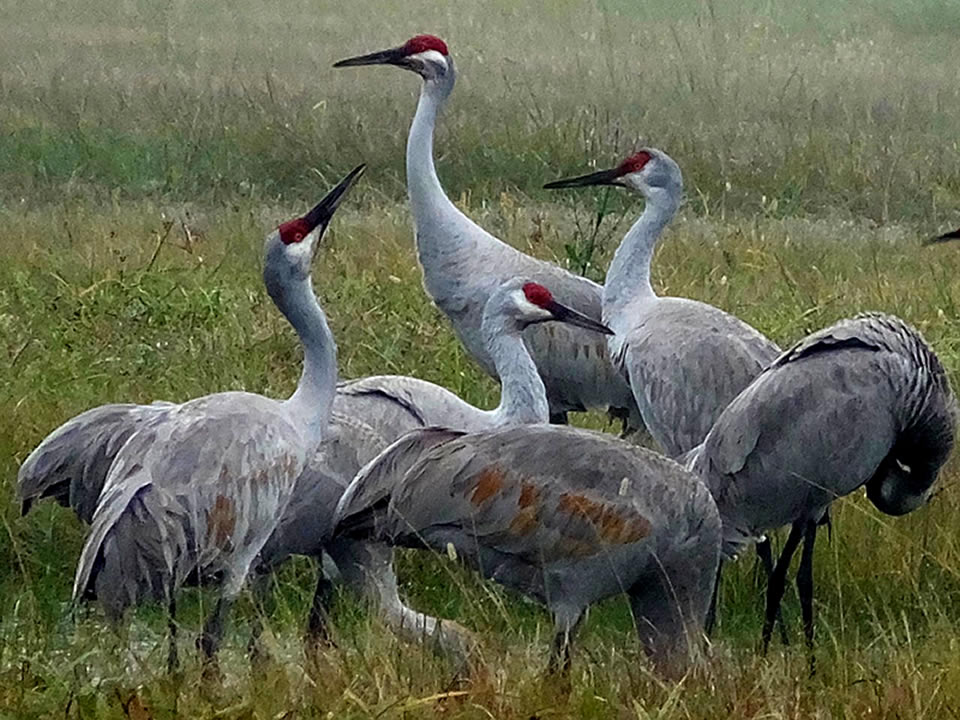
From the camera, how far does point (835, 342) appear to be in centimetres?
434

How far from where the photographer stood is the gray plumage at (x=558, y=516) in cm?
383

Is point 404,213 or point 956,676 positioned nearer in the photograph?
point 956,676

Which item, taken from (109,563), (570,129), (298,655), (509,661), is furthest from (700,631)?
(570,129)

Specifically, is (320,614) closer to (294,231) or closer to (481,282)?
(294,231)

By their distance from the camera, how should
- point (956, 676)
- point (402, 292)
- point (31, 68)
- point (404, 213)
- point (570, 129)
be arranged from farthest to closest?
point (31, 68)
point (570, 129)
point (404, 213)
point (402, 292)
point (956, 676)

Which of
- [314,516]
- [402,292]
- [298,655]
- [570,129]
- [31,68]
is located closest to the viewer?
[298,655]

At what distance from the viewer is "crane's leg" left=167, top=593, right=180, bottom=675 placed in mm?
3461

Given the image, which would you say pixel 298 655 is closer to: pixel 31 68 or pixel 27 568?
pixel 27 568

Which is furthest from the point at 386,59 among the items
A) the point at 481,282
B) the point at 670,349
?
the point at 670,349

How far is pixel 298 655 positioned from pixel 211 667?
199mm

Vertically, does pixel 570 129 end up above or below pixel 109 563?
below

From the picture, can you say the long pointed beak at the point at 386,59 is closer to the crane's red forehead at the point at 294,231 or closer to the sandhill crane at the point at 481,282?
the sandhill crane at the point at 481,282

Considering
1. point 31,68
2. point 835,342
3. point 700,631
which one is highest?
point 835,342

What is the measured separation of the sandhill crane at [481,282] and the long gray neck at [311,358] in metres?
1.50
